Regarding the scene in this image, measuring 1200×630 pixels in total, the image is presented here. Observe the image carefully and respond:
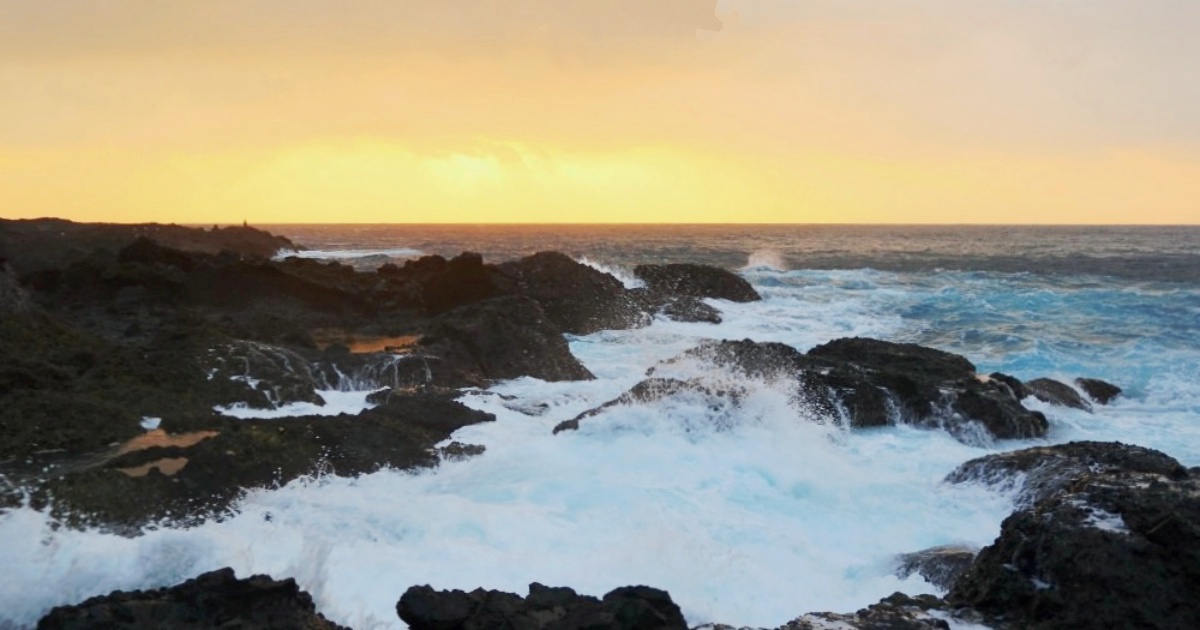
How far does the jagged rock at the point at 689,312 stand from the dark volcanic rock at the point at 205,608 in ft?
62.9

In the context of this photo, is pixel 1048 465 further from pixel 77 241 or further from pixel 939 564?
pixel 77 241

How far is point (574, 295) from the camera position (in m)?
22.2

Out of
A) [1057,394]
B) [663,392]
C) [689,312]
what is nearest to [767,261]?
[689,312]

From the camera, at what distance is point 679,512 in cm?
838

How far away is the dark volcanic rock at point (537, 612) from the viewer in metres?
4.47

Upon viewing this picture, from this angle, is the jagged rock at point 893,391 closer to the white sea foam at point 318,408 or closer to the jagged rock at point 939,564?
the white sea foam at point 318,408

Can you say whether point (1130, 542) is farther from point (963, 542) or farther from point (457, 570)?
point (457, 570)

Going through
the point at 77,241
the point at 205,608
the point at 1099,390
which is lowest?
the point at 1099,390

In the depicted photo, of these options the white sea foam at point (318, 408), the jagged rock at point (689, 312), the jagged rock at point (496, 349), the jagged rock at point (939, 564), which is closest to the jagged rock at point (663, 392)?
the white sea foam at point (318, 408)

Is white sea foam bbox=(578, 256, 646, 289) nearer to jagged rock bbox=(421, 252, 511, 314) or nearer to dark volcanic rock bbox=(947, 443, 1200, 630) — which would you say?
jagged rock bbox=(421, 252, 511, 314)

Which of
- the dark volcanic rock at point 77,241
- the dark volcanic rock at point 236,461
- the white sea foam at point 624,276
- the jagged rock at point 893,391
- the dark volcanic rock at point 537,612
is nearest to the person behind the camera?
the dark volcanic rock at point 537,612

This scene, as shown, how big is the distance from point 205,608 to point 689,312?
20.0m

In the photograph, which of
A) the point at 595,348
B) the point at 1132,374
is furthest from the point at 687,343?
the point at 1132,374

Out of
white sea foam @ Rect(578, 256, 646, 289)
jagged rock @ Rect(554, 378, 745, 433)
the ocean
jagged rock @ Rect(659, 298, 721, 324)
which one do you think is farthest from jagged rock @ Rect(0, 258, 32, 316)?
white sea foam @ Rect(578, 256, 646, 289)
